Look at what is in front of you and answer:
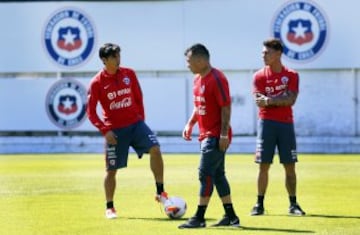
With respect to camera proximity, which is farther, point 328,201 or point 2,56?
point 2,56

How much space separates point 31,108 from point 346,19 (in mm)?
8670

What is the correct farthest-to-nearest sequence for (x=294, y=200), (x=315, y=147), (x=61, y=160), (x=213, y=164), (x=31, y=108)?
(x=31, y=108) < (x=315, y=147) < (x=61, y=160) < (x=294, y=200) < (x=213, y=164)

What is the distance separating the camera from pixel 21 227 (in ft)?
42.0

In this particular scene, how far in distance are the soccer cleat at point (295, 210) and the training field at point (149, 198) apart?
11 centimetres

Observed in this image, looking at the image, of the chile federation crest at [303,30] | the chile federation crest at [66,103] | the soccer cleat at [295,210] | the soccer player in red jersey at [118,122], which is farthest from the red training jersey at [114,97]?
the chile federation crest at [66,103]

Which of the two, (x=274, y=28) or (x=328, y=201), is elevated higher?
(x=274, y=28)

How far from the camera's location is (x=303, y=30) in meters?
28.6

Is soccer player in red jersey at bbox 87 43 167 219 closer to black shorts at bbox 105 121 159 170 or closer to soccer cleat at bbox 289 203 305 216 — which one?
black shorts at bbox 105 121 159 170

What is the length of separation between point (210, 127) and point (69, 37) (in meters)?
18.2

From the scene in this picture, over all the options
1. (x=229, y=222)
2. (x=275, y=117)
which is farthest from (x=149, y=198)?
(x=229, y=222)

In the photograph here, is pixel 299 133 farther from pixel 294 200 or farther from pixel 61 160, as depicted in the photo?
pixel 294 200

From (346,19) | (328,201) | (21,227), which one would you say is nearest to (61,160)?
(346,19)

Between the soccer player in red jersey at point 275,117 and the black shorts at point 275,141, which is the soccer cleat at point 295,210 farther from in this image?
the black shorts at point 275,141

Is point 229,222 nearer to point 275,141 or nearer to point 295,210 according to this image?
point 295,210
